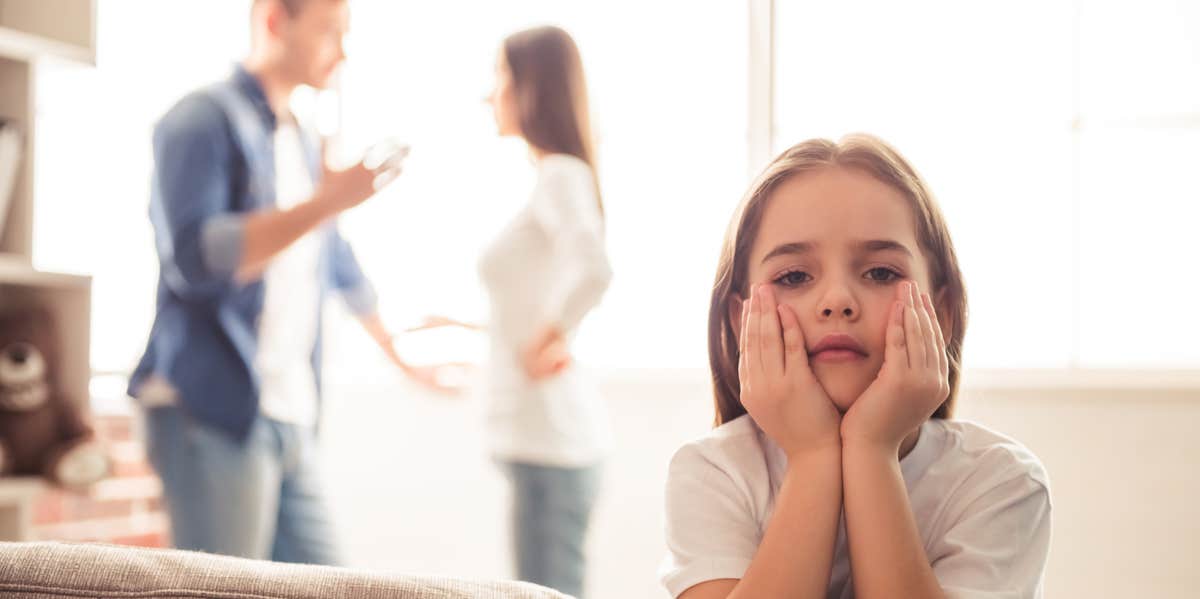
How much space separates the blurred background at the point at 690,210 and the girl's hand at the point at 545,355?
30.1 inches

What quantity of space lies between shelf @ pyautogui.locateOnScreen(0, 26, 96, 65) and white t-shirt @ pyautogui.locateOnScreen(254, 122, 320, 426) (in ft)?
1.95

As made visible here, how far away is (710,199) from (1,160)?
163cm

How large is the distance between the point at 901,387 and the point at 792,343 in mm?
97

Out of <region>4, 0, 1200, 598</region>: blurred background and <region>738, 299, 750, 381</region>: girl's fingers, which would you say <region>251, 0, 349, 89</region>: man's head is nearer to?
<region>4, 0, 1200, 598</region>: blurred background

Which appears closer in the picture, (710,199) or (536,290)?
(536,290)

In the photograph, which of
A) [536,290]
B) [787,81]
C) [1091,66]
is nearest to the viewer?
[536,290]

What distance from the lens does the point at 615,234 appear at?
3.00 meters

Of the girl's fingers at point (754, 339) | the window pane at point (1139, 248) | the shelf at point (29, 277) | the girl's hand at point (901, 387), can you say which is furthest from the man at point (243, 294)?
the window pane at point (1139, 248)

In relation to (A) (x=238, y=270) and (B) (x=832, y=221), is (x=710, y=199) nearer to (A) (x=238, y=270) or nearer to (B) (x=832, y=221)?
(A) (x=238, y=270)

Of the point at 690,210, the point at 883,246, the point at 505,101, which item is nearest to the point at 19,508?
the point at 505,101

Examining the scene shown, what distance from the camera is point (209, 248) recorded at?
1.80 meters

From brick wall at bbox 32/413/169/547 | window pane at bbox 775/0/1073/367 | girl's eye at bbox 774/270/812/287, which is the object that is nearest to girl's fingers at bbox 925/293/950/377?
girl's eye at bbox 774/270/812/287

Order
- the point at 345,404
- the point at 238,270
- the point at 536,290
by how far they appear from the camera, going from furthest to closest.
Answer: the point at 345,404
the point at 536,290
the point at 238,270

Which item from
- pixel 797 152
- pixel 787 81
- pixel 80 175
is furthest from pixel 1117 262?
pixel 80 175
